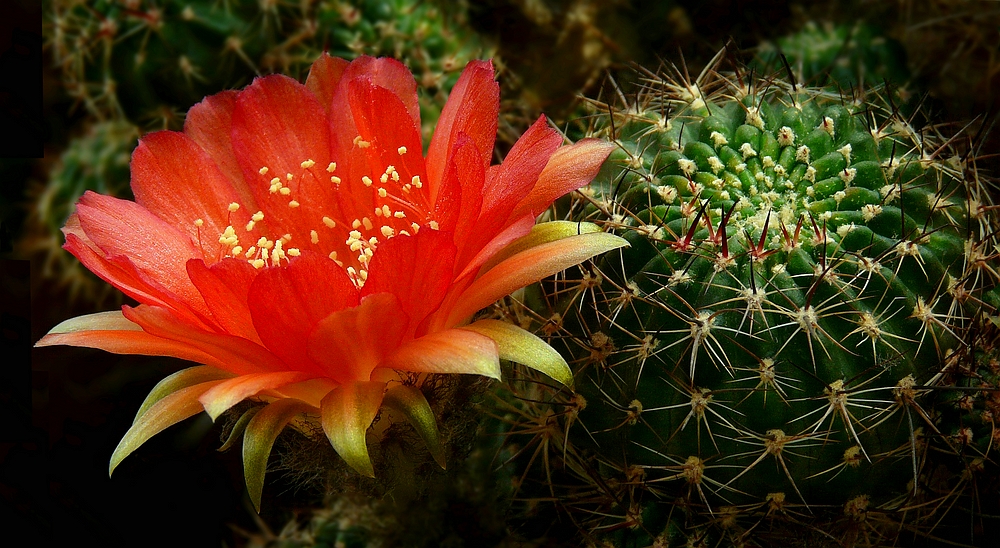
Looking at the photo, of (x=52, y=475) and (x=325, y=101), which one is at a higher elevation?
(x=325, y=101)

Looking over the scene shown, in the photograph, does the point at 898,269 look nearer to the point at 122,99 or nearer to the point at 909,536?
the point at 909,536

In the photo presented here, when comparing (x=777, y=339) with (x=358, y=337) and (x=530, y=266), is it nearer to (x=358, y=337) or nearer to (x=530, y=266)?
(x=530, y=266)

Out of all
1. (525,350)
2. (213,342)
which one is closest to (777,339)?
(525,350)

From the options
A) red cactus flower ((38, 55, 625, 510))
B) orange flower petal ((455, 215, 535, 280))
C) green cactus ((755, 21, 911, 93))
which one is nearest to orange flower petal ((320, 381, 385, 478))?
red cactus flower ((38, 55, 625, 510))

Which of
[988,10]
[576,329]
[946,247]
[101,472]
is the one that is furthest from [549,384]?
[988,10]

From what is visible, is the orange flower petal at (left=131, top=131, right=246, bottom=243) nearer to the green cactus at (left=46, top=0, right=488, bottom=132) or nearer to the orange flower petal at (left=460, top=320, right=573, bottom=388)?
the orange flower petal at (left=460, top=320, right=573, bottom=388)
